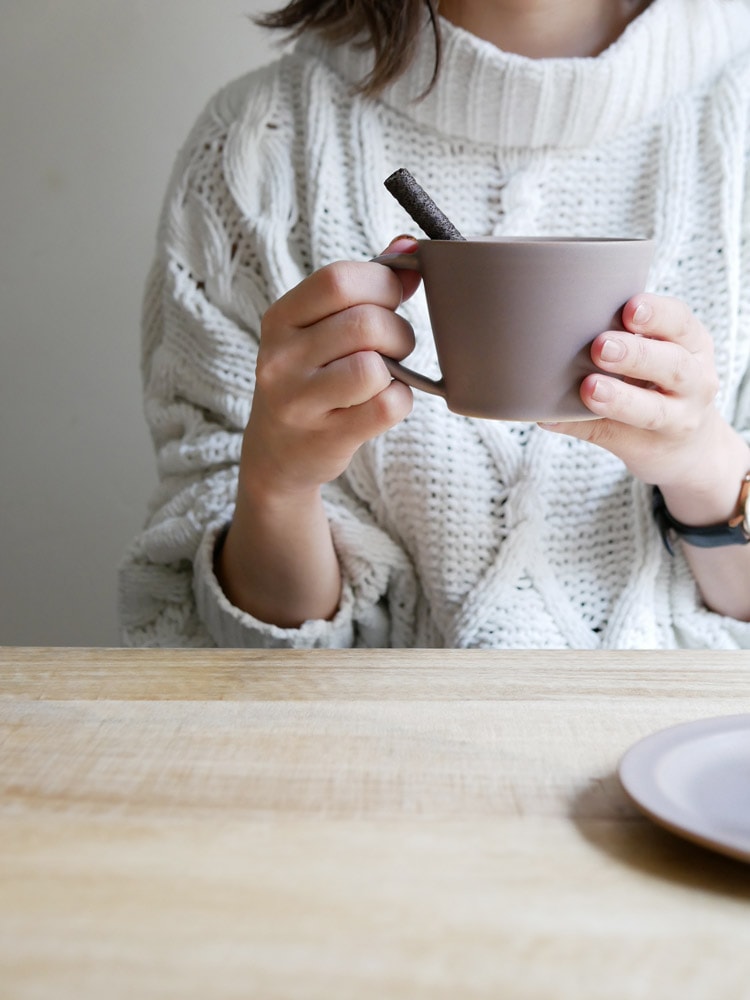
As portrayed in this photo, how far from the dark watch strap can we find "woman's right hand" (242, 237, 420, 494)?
0.31 m

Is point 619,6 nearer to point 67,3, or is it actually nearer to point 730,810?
point 67,3

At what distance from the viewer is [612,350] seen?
572 mm

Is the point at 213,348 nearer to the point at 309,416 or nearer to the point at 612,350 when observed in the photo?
the point at 309,416

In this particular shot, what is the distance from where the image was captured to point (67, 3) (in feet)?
4.96

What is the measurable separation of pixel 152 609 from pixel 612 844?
0.74 meters

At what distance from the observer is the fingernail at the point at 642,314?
1.87ft

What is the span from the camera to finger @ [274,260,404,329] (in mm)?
630

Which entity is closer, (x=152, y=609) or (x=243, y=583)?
(x=243, y=583)

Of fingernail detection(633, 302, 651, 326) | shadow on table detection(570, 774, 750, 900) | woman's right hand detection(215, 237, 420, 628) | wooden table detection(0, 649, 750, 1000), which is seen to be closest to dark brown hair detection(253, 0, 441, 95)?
woman's right hand detection(215, 237, 420, 628)

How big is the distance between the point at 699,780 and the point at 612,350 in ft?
0.76

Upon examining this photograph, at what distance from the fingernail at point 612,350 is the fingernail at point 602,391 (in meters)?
0.01

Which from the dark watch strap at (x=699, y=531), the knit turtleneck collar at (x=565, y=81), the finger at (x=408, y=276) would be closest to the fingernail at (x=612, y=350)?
the finger at (x=408, y=276)

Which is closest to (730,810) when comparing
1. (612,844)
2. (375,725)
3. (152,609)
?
(612,844)

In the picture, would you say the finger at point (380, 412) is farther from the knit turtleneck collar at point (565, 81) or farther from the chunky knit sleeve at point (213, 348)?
the knit turtleneck collar at point (565, 81)
